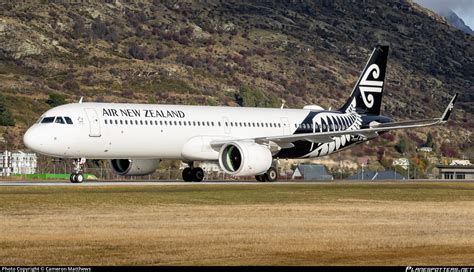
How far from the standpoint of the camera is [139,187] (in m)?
54.2

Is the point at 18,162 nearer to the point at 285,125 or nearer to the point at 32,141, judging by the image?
the point at 285,125

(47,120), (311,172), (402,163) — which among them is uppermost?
(47,120)

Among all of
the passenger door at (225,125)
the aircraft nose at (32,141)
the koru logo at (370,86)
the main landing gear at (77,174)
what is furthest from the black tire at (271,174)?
the aircraft nose at (32,141)

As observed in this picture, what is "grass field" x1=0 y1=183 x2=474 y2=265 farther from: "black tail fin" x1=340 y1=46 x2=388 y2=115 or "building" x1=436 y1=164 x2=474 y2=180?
"building" x1=436 y1=164 x2=474 y2=180

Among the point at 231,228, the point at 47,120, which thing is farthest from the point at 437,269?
the point at 47,120

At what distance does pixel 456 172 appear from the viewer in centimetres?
9569

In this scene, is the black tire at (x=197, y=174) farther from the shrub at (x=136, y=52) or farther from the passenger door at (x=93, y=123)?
the shrub at (x=136, y=52)

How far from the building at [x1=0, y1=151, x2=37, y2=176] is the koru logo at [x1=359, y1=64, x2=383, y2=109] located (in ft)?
110

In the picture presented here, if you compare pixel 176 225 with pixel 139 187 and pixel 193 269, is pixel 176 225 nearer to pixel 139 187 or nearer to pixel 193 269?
pixel 193 269

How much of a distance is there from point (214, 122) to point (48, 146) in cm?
1162

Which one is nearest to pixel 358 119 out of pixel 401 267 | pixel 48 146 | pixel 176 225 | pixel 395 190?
pixel 395 190

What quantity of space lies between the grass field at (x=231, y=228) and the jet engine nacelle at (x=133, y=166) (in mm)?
13883

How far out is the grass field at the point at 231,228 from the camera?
23859mm

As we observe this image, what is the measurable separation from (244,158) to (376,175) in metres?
28.1
